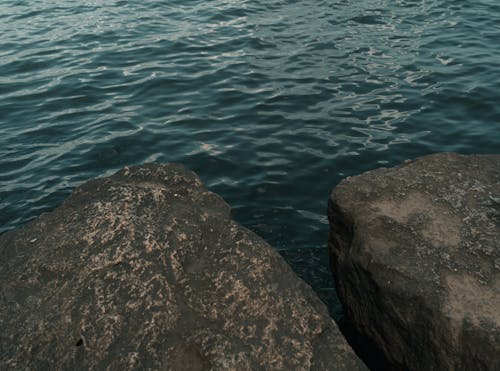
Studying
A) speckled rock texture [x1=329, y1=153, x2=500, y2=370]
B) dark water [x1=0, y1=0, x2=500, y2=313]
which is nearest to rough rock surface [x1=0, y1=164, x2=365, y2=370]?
speckled rock texture [x1=329, y1=153, x2=500, y2=370]

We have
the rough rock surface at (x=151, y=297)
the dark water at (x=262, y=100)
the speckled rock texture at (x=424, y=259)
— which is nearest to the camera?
the rough rock surface at (x=151, y=297)

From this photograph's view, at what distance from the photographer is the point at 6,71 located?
42.4 feet

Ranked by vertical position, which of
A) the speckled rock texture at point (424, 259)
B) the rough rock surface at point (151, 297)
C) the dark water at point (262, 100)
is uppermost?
the rough rock surface at point (151, 297)

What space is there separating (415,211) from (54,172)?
5885 mm

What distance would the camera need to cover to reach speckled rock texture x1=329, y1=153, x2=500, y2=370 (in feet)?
12.3

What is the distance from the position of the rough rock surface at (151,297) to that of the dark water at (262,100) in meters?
2.08

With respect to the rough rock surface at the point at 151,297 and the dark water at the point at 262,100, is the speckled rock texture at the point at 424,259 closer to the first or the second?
the rough rock surface at the point at 151,297

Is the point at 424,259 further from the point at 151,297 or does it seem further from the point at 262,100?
the point at 262,100

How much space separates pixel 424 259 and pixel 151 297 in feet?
6.95

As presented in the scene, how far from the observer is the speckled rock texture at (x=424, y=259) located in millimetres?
3762

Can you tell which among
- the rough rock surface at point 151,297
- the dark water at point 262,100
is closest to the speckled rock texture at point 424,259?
the rough rock surface at point 151,297

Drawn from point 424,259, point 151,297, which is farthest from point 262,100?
point 151,297

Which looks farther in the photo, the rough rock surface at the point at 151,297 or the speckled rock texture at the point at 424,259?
the speckled rock texture at the point at 424,259

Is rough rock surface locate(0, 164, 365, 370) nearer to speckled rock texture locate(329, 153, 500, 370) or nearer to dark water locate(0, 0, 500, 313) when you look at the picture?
speckled rock texture locate(329, 153, 500, 370)
